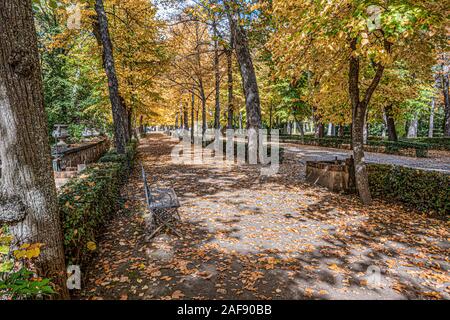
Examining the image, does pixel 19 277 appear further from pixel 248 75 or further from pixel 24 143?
pixel 248 75

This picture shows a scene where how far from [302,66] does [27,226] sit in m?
7.17

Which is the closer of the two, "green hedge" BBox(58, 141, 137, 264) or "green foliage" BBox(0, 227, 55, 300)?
"green foliage" BBox(0, 227, 55, 300)

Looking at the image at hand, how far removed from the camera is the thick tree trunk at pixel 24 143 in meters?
2.84

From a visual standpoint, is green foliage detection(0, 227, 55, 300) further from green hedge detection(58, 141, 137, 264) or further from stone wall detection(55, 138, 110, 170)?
stone wall detection(55, 138, 110, 170)

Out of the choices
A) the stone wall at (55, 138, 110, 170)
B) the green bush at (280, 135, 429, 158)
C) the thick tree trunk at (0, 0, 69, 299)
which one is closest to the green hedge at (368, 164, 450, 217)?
the thick tree trunk at (0, 0, 69, 299)

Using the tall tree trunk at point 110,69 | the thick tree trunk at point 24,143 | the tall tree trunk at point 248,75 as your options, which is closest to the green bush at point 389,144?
the tall tree trunk at point 248,75

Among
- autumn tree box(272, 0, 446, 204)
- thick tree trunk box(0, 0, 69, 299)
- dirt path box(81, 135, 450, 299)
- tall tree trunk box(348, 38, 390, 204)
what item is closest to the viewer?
thick tree trunk box(0, 0, 69, 299)

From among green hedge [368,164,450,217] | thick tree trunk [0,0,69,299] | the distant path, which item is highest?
thick tree trunk [0,0,69,299]

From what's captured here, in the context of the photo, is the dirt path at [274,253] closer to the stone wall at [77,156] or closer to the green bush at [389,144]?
the stone wall at [77,156]

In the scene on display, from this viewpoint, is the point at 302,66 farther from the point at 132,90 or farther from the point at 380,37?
the point at 132,90

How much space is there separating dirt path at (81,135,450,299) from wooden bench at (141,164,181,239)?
0.25m

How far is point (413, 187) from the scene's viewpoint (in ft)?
25.1

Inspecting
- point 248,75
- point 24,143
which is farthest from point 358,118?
point 248,75

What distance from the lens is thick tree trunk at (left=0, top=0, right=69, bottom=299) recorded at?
9.32ft
